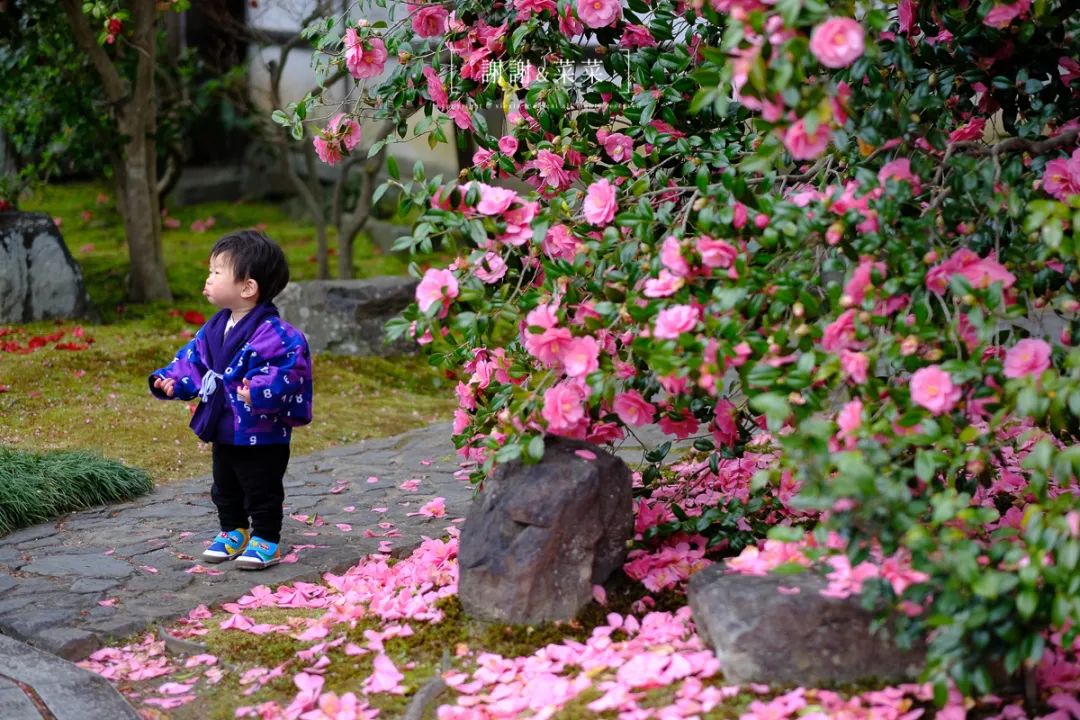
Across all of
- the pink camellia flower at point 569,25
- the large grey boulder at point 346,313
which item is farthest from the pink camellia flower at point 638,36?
the large grey boulder at point 346,313

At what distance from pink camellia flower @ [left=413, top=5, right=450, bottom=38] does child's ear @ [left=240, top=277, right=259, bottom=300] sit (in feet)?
3.50

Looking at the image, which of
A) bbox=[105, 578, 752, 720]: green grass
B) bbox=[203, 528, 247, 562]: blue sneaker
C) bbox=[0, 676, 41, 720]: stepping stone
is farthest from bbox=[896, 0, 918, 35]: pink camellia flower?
bbox=[0, 676, 41, 720]: stepping stone

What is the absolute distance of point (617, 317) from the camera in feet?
10.8

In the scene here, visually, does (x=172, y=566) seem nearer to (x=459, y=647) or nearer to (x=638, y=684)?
(x=459, y=647)

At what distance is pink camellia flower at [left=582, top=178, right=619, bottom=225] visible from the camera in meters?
3.38

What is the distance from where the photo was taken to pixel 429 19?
4125 mm

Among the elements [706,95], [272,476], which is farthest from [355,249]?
[706,95]

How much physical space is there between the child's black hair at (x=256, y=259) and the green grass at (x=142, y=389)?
179 cm

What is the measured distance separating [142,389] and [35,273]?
1.92 m

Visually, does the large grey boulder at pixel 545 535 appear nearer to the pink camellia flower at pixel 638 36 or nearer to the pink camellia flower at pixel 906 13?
the pink camellia flower at pixel 638 36

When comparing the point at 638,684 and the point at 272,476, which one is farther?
the point at 272,476

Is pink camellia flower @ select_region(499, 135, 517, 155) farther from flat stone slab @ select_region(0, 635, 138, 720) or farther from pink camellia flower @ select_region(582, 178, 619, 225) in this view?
flat stone slab @ select_region(0, 635, 138, 720)

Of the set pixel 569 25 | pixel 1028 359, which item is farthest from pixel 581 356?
pixel 569 25

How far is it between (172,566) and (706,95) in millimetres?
2768
